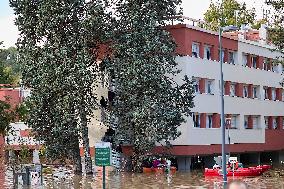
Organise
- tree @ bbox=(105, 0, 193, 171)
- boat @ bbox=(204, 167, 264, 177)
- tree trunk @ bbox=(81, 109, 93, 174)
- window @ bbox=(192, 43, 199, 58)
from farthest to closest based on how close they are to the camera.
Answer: window @ bbox=(192, 43, 199, 58)
tree trunk @ bbox=(81, 109, 93, 174)
boat @ bbox=(204, 167, 264, 177)
tree @ bbox=(105, 0, 193, 171)

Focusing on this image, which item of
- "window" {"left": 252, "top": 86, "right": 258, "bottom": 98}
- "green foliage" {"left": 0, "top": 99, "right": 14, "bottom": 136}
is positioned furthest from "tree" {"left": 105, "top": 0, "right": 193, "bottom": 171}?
"green foliage" {"left": 0, "top": 99, "right": 14, "bottom": 136}

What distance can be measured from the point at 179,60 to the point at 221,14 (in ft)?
131

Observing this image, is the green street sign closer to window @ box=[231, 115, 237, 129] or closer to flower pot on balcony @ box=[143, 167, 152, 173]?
flower pot on balcony @ box=[143, 167, 152, 173]

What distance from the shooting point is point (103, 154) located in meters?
17.9

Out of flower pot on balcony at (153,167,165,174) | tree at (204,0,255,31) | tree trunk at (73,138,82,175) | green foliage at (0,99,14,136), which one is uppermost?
tree at (204,0,255,31)

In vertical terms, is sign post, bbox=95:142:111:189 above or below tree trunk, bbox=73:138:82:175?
above

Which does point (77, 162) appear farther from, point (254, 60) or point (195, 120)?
point (254, 60)

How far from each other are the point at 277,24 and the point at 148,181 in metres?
15.1

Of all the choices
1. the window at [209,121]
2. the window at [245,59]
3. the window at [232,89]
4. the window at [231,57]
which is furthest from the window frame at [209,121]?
the window at [245,59]

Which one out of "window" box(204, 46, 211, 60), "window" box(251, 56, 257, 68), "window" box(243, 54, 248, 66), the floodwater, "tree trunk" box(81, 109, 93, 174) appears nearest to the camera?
the floodwater

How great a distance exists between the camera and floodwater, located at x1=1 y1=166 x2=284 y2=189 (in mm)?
31938

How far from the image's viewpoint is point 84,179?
3706 cm

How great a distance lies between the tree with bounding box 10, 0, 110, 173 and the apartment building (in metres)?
7.75

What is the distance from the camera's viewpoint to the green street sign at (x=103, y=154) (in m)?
17.7
